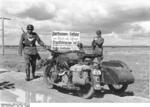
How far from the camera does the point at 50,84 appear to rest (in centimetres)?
736

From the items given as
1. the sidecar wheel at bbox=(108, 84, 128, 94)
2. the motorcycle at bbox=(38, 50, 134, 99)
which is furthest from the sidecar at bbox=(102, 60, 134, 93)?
the sidecar wheel at bbox=(108, 84, 128, 94)

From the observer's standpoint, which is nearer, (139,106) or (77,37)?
(139,106)

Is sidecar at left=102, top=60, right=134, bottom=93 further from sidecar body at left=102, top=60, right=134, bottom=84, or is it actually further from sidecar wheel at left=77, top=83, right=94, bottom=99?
sidecar wheel at left=77, top=83, right=94, bottom=99

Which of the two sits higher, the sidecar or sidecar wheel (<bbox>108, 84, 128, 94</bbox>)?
the sidecar

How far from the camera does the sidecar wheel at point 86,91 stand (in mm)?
6184

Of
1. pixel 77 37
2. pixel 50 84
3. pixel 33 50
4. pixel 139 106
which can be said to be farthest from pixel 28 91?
pixel 139 106

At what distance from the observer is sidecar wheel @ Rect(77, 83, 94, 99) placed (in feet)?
20.3

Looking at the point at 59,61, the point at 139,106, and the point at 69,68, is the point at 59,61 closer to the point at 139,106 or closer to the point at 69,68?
the point at 69,68

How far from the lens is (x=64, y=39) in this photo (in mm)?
7926

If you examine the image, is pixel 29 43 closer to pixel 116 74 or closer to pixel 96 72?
pixel 96 72

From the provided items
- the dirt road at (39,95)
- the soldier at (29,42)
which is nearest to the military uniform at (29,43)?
the soldier at (29,42)

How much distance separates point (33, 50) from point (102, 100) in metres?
2.90

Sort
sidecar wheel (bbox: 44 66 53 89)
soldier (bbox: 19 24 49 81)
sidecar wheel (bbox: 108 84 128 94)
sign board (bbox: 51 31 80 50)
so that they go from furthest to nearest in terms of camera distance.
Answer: soldier (bbox: 19 24 49 81), sign board (bbox: 51 31 80 50), sidecar wheel (bbox: 44 66 53 89), sidecar wheel (bbox: 108 84 128 94)

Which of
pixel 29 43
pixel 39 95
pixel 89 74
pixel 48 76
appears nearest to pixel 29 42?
pixel 29 43
